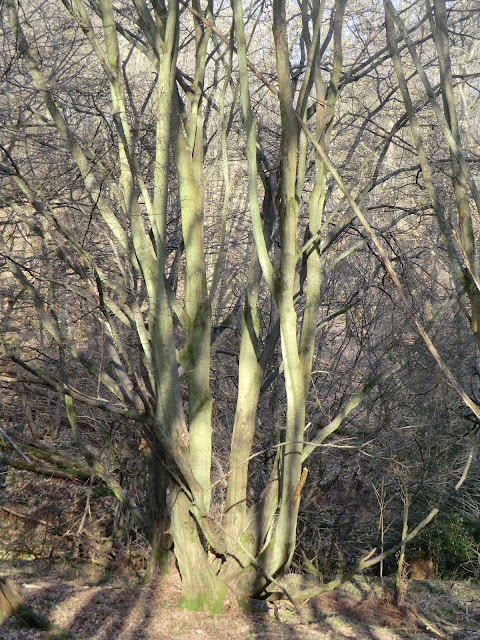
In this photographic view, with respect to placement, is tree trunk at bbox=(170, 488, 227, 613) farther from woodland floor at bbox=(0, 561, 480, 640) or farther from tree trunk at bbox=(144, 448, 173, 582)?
tree trunk at bbox=(144, 448, 173, 582)

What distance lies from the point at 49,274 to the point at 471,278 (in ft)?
17.7

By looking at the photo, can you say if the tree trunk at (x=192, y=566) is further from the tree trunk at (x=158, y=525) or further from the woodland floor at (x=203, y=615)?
the tree trunk at (x=158, y=525)

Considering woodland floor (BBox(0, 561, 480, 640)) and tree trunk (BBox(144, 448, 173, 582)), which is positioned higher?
tree trunk (BBox(144, 448, 173, 582))

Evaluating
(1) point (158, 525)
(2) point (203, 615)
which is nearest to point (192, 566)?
(2) point (203, 615)

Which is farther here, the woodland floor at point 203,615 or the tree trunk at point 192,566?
the tree trunk at point 192,566

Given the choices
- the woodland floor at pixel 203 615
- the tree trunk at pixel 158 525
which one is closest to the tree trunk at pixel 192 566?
the woodland floor at pixel 203 615

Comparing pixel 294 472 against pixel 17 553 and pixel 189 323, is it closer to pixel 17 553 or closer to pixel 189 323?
pixel 189 323

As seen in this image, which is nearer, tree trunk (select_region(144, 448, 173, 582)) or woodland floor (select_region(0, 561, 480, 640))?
woodland floor (select_region(0, 561, 480, 640))

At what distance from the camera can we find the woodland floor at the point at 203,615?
5.32m

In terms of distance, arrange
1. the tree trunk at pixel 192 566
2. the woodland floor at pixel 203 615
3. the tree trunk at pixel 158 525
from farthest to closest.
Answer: the tree trunk at pixel 158 525 < the tree trunk at pixel 192 566 < the woodland floor at pixel 203 615

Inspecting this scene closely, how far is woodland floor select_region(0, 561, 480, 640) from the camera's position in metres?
5.32

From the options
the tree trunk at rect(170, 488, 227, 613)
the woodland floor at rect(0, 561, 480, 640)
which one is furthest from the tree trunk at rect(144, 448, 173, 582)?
the tree trunk at rect(170, 488, 227, 613)

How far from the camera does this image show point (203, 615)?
235 inches

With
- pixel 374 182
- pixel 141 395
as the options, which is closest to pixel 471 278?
pixel 141 395
